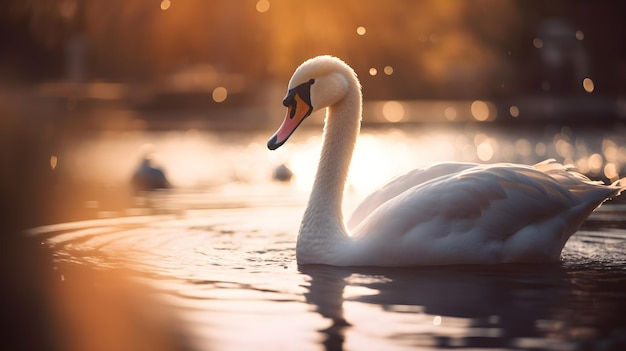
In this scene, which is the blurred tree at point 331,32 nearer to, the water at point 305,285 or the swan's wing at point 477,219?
the water at point 305,285

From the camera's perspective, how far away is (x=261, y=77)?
56812mm

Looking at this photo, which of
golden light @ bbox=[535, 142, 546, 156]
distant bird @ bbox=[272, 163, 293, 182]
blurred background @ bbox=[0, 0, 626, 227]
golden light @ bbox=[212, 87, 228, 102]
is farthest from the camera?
golden light @ bbox=[212, 87, 228, 102]

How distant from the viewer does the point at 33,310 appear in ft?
23.8

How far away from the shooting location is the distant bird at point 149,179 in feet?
54.4

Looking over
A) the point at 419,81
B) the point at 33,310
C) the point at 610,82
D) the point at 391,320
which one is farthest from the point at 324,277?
the point at 419,81

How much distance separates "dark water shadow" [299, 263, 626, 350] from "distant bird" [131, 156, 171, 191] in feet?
27.7

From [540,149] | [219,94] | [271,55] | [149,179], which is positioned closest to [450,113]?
[271,55]

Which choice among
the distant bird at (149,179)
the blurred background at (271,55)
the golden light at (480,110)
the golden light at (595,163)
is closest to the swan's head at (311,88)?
the distant bird at (149,179)

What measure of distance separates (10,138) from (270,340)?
1015 inches

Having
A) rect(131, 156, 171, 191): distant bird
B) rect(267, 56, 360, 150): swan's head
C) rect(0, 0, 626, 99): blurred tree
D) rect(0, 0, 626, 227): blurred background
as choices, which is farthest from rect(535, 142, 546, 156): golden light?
rect(267, 56, 360, 150): swan's head

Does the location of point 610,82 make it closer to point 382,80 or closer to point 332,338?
point 382,80

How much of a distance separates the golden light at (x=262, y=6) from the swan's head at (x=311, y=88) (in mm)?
32863

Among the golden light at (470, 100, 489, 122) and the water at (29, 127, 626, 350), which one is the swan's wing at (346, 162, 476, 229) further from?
the golden light at (470, 100, 489, 122)

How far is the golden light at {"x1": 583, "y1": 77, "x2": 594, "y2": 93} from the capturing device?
48078 mm
